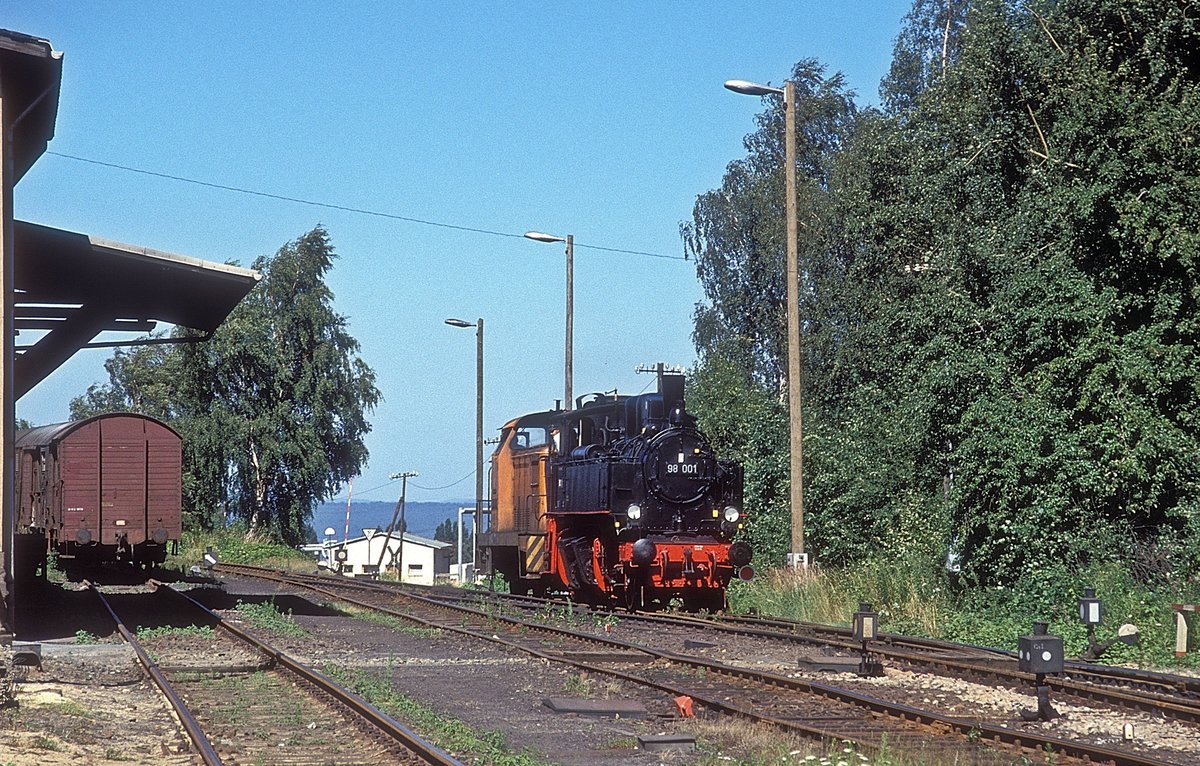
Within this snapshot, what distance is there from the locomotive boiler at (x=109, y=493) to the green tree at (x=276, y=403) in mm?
28137

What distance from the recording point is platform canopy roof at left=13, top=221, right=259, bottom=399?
19250mm

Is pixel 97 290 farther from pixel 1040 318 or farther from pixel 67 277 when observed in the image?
→ pixel 1040 318

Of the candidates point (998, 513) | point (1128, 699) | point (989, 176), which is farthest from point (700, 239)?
point (1128, 699)

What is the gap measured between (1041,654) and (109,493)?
71.8 ft

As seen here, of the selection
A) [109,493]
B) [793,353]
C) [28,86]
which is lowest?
[109,493]

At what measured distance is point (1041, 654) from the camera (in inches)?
418

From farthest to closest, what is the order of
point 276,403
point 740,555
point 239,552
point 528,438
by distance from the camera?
point 276,403, point 239,552, point 528,438, point 740,555

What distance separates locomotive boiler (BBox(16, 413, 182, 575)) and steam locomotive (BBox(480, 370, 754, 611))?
8479mm

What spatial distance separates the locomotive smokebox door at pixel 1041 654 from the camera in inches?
419

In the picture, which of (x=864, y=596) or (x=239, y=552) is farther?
(x=239, y=552)

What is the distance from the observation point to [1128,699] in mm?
11156

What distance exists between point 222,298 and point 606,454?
6901 mm

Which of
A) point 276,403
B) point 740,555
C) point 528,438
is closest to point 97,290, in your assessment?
point 528,438

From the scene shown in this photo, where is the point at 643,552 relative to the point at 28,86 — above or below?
below
